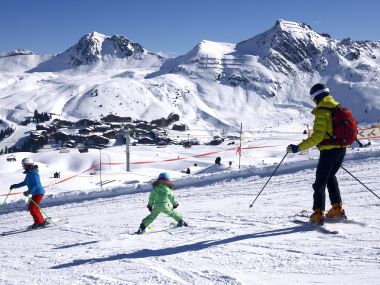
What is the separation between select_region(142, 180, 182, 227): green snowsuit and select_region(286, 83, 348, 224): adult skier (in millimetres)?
1990

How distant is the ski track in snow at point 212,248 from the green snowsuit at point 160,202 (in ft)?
0.79

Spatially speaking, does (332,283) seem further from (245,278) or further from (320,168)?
(320,168)

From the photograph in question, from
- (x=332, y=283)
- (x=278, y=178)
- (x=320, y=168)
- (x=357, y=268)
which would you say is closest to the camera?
(x=332, y=283)

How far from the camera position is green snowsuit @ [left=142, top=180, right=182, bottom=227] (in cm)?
724

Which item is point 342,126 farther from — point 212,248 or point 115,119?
point 115,119

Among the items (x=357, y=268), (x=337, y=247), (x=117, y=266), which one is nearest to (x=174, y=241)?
(x=117, y=266)

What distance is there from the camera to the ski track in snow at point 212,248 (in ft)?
15.6

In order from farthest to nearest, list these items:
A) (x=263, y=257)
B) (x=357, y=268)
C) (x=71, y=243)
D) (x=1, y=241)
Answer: (x=1, y=241)
(x=71, y=243)
(x=263, y=257)
(x=357, y=268)

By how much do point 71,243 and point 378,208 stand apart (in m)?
4.63

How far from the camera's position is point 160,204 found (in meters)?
7.25

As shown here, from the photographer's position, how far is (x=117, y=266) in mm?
5355

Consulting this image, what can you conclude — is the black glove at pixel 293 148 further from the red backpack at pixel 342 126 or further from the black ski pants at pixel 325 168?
the red backpack at pixel 342 126

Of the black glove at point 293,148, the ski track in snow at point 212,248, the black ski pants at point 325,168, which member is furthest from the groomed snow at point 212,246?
the black glove at point 293,148

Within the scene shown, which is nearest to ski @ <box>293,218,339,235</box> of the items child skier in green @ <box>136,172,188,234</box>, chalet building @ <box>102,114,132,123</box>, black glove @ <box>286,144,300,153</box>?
black glove @ <box>286,144,300,153</box>
